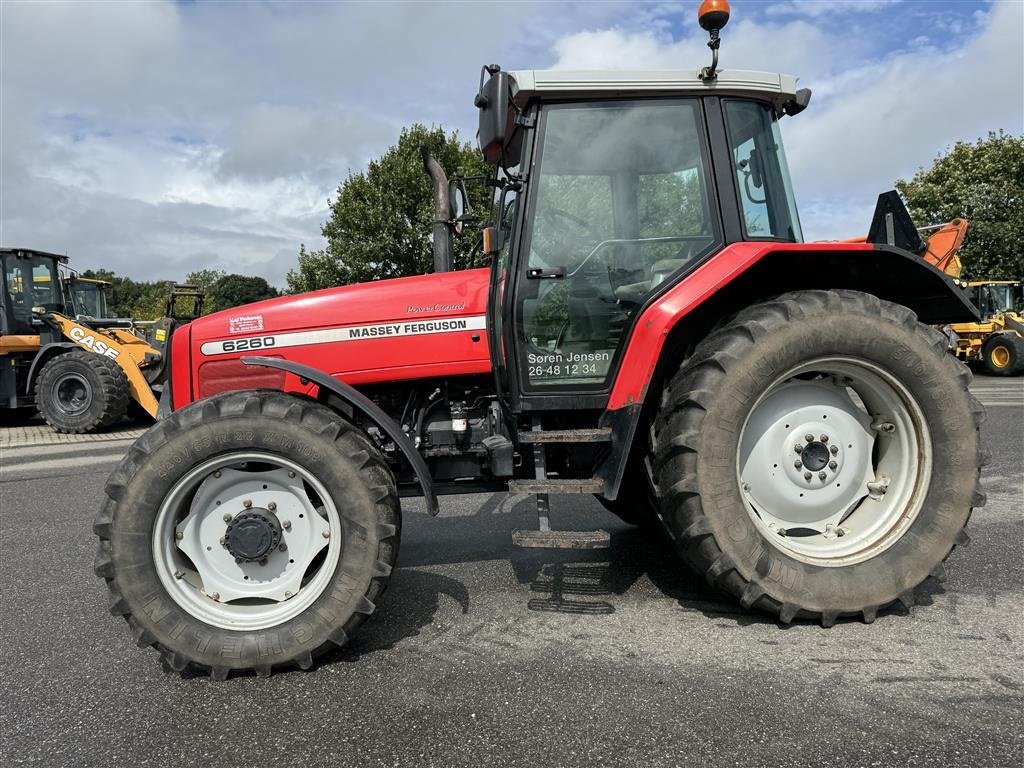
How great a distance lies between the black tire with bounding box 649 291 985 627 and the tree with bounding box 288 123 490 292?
20.0 m

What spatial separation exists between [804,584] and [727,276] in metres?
1.27

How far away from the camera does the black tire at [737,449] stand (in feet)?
8.68

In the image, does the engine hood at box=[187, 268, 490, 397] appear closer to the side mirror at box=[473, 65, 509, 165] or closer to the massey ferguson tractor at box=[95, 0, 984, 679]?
the massey ferguson tractor at box=[95, 0, 984, 679]

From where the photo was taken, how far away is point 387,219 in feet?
74.1

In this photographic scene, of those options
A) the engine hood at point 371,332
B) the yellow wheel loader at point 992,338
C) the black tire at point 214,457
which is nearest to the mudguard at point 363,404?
the black tire at point 214,457

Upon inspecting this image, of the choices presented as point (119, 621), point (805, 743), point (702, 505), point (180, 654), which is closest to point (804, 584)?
point (702, 505)

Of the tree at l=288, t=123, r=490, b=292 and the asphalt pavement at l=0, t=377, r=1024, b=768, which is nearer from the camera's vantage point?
the asphalt pavement at l=0, t=377, r=1024, b=768

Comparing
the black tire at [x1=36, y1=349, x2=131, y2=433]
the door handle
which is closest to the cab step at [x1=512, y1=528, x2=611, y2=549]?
the door handle

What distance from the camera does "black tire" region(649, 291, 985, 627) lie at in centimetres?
265

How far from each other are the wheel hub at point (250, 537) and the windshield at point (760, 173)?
7.72 ft

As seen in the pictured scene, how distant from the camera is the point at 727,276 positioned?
273 cm

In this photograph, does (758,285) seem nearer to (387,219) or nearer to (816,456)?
(816,456)

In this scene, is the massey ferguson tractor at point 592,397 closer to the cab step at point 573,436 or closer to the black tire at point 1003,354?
the cab step at point 573,436

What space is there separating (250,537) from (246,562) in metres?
0.14
